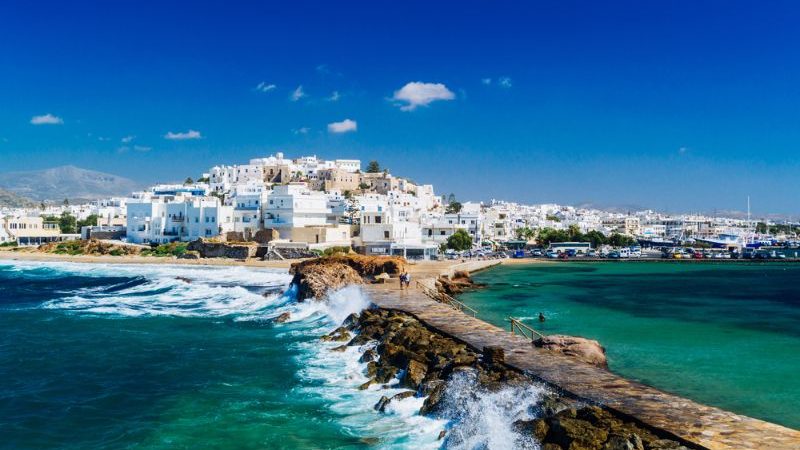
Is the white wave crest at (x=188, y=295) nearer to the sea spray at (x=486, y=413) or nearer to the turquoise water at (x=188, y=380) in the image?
the turquoise water at (x=188, y=380)

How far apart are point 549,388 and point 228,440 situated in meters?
6.38

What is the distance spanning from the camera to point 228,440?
457 inches

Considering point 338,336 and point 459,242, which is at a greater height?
point 459,242

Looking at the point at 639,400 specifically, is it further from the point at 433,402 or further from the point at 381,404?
the point at 381,404

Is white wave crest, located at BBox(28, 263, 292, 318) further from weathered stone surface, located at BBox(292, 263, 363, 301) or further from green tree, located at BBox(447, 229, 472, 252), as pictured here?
green tree, located at BBox(447, 229, 472, 252)

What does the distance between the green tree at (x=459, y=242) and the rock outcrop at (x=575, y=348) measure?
5929 centimetres

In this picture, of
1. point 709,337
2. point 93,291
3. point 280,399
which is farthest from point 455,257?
point 280,399

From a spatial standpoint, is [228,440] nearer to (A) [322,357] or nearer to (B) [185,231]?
(A) [322,357]

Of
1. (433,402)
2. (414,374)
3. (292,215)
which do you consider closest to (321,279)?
(414,374)

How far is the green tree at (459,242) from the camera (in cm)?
7556

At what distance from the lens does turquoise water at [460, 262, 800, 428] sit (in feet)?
51.1

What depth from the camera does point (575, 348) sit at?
50.5 feet

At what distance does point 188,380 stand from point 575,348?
10.5 metres

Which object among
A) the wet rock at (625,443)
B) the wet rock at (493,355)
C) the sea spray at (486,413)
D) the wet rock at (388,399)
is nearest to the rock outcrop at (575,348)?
the wet rock at (493,355)
